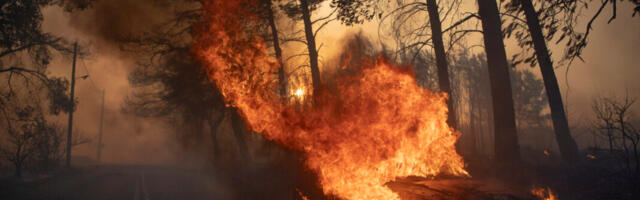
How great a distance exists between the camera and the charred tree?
41.3 feet

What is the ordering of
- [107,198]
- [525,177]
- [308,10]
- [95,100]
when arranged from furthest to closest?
[95,100], [308,10], [107,198], [525,177]

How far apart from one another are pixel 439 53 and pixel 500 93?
2998 millimetres

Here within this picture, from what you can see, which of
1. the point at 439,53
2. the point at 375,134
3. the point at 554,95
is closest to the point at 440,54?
the point at 439,53

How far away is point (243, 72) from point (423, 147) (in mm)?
5844

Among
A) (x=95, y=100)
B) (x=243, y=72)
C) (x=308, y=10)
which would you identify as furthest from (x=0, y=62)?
(x=95, y=100)

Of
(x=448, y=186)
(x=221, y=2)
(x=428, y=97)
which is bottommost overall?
(x=448, y=186)

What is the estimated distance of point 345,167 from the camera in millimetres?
7055

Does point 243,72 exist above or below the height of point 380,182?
above

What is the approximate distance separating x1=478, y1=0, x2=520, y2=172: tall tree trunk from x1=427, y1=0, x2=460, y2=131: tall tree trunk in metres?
1.91

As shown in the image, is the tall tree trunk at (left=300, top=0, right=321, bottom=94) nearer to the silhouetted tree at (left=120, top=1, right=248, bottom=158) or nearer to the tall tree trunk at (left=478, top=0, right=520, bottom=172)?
the silhouetted tree at (left=120, top=1, right=248, bottom=158)

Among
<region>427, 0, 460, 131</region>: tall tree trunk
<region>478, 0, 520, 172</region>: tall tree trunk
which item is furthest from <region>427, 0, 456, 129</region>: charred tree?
<region>478, 0, 520, 172</region>: tall tree trunk

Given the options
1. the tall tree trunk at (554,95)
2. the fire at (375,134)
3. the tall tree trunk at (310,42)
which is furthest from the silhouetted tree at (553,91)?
the tall tree trunk at (310,42)

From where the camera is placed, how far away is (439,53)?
42.5 feet

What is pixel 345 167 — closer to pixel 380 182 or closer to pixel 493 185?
pixel 380 182
